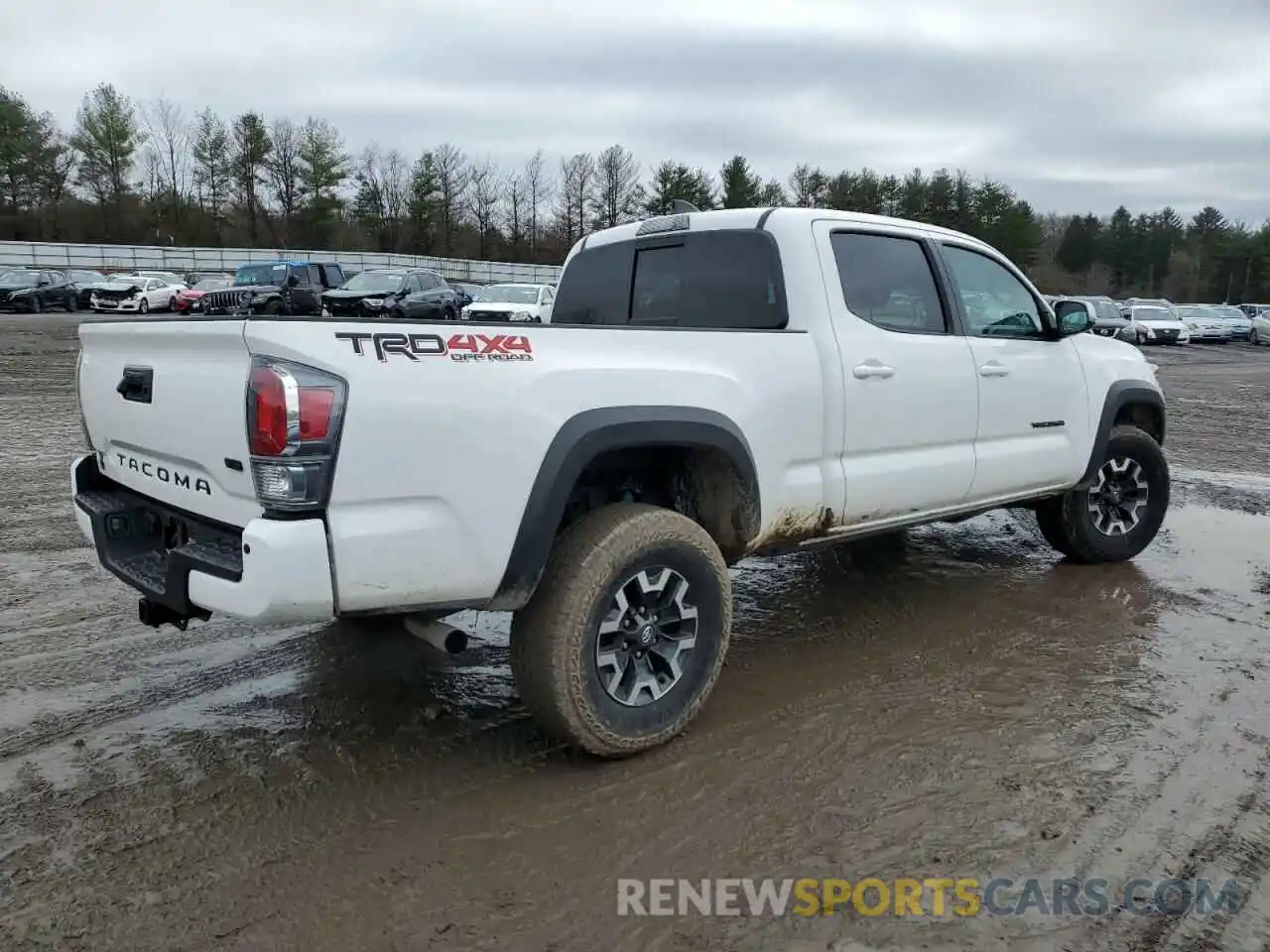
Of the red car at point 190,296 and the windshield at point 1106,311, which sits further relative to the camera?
the red car at point 190,296

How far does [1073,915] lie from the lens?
260cm

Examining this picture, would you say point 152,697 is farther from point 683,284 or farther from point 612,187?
point 612,187

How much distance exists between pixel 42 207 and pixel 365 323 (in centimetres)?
6926

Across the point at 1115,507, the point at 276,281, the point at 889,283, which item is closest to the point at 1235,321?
the point at 276,281

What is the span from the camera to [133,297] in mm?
34406

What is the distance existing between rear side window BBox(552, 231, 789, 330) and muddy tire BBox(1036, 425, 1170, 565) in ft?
8.59

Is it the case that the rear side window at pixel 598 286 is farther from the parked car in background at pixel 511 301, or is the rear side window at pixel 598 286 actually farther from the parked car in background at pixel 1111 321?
the parked car in background at pixel 1111 321

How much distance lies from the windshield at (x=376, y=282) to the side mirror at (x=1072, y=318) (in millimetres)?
23437

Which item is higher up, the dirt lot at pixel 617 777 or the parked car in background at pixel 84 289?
the parked car in background at pixel 84 289

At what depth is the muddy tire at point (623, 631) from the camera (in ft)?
10.4

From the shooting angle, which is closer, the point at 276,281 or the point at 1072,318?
the point at 1072,318

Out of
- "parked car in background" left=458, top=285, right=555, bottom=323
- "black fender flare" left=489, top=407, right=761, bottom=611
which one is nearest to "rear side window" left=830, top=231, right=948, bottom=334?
"black fender flare" left=489, top=407, right=761, bottom=611

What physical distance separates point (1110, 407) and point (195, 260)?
56836 millimetres

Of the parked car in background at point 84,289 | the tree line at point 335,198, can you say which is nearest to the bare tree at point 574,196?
the tree line at point 335,198
